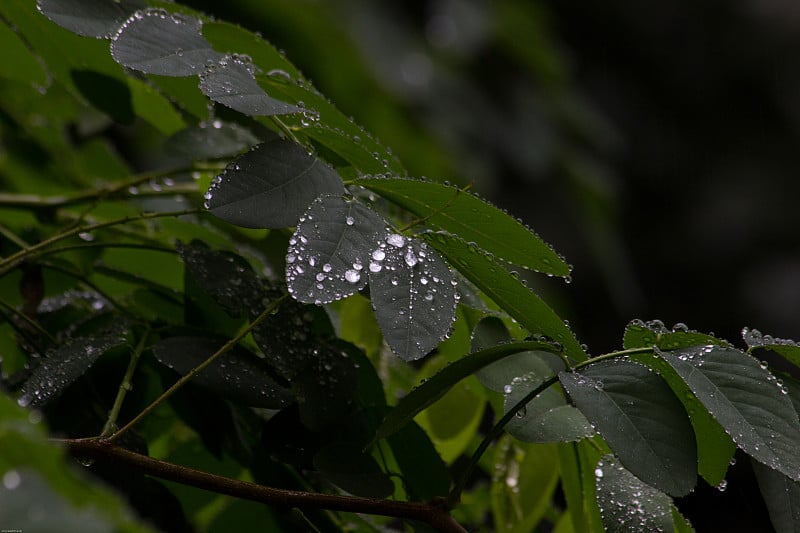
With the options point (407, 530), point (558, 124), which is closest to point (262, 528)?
point (407, 530)

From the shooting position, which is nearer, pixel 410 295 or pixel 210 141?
pixel 410 295

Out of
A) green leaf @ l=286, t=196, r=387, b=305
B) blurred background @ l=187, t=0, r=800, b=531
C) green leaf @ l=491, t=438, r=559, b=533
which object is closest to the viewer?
green leaf @ l=286, t=196, r=387, b=305

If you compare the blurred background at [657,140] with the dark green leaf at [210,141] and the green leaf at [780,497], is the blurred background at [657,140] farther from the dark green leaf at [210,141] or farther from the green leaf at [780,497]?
the green leaf at [780,497]

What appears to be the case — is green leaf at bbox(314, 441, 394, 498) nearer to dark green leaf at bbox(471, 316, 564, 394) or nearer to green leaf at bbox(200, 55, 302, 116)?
dark green leaf at bbox(471, 316, 564, 394)

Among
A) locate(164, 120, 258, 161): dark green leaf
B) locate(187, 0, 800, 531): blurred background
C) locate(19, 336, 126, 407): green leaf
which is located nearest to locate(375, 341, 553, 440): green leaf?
locate(19, 336, 126, 407): green leaf

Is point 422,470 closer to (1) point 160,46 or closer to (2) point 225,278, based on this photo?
(2) point 225,278

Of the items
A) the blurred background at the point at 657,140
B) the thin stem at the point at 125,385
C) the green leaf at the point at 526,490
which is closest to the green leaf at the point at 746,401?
the green leaf at the point at 526,490

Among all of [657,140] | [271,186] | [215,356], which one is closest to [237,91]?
[271,186]
